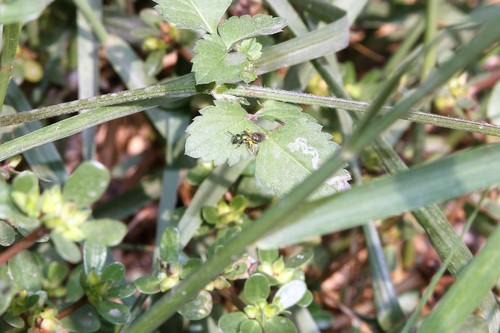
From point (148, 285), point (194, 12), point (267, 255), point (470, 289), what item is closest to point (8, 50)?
point (194, 12)

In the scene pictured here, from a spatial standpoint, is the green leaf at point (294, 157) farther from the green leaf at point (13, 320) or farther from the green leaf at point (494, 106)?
the green leaf at point (494, 106)

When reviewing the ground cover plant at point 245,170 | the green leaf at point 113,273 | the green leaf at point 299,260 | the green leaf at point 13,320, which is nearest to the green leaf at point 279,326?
the ground cover plant at point 245,170

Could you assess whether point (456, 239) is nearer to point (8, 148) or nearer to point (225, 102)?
point (225, 102)

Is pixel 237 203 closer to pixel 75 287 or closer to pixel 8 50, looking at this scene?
pixel 75 287

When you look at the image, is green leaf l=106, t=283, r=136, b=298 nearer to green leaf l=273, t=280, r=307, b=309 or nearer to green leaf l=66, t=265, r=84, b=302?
green leaf l=66, t=265, r=84, b=302

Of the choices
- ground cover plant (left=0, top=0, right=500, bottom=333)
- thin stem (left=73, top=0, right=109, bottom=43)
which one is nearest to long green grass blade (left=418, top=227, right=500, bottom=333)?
ground cover plant (left=0, top=0, right=500, bottom=333)

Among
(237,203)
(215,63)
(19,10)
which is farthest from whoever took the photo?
(237,203)

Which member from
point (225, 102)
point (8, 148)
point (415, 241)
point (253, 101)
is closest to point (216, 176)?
point (253, 101)
